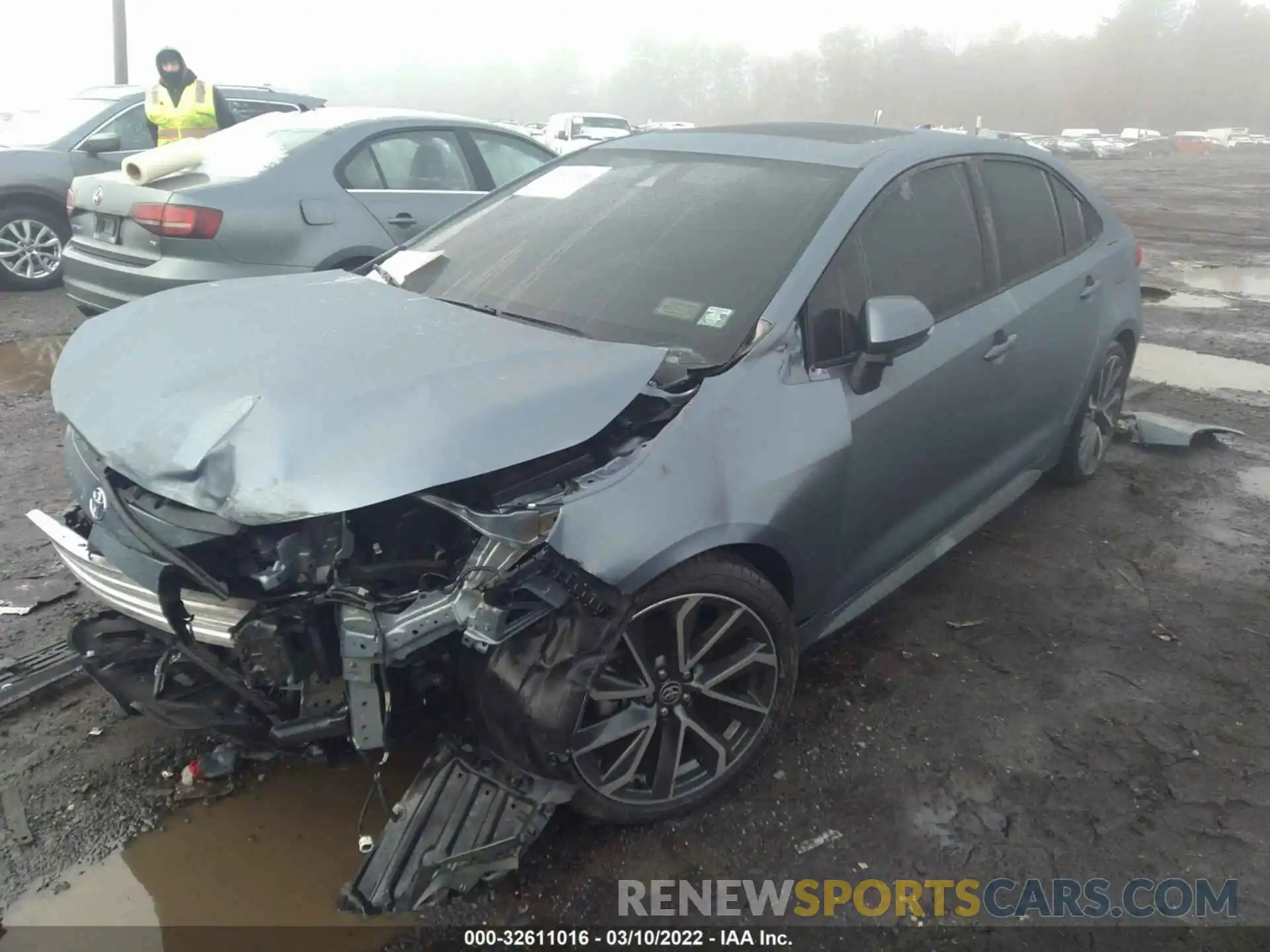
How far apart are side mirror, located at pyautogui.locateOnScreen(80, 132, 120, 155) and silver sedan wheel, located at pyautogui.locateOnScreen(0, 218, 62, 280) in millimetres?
751

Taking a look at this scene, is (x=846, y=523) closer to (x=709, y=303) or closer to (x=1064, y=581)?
(x=709, y=303)

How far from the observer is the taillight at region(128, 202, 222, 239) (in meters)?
5.18

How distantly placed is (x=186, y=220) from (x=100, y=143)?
360 cm

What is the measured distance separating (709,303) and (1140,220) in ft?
56.9

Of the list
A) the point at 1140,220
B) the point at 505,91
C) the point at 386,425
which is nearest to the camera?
the point at 386,425

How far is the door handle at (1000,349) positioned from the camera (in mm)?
3383

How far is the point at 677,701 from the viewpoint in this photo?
254 centimetres

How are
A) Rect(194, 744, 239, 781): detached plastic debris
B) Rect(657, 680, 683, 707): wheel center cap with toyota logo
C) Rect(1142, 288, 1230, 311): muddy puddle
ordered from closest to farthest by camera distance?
1. Rect(657, 680, 683, 707): wheel center cap with toyota logo
2. Rect(194, 744, 239, 781): detached plastic debris
3. Rect(1142, 288, 1230, 311): muddy puddle

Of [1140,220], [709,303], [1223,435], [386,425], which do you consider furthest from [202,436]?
[1140,220]

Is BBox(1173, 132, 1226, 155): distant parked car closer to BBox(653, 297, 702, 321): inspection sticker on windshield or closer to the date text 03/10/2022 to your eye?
BBox(653, 297, 702, 321): inspection sticker on windshield

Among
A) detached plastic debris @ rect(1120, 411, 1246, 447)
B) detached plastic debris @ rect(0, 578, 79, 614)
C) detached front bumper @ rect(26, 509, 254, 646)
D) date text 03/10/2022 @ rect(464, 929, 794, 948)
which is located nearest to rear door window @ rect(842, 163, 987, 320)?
date text 03/10/2022 @ rect(464, 929, 794, 948)

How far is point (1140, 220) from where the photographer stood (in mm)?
17047

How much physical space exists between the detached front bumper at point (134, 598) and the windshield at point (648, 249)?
1278 mm

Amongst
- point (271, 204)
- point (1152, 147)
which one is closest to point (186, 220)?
point (271, 204)
